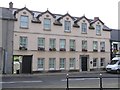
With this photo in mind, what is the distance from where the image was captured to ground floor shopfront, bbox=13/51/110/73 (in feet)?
126

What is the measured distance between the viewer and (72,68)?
140 ft

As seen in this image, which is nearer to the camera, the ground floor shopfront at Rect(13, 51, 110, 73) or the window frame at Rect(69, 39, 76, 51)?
the ground floor shopfront at Rect(13, 51, 110, 73)

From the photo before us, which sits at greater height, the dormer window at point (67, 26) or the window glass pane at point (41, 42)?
the dormer window at point (67, 26)

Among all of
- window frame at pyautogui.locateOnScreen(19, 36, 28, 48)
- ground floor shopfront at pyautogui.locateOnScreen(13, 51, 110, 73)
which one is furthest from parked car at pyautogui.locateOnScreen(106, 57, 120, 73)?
window frame at pyautogui.locateOnScreen(19, 36, 28, 48)

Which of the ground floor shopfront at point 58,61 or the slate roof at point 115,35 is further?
the slate roof at point 115,35

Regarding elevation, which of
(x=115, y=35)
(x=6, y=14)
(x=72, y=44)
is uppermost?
(x=6, y=14)

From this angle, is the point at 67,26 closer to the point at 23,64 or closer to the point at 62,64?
the point at 62,64

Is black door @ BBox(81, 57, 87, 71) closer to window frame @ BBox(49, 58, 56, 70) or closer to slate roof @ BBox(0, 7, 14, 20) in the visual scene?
window frame @ BBox(49, 58, 56, 70)

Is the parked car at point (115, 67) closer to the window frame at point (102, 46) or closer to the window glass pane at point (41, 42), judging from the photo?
the window frame at point (102, 46)

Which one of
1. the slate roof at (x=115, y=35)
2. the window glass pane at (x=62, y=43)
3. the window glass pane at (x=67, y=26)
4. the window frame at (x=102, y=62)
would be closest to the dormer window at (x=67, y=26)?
the window glass pane at (x=67, y=26)

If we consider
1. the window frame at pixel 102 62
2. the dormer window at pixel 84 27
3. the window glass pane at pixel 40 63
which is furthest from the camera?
the window frame at pixel 102 62

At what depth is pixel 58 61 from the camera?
4109cm

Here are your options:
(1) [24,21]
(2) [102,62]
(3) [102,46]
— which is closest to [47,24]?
(1) [24,21]

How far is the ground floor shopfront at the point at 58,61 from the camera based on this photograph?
38.3 m
